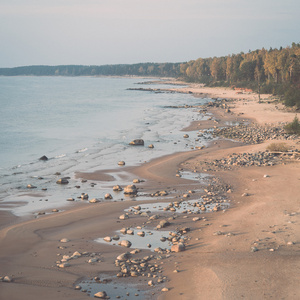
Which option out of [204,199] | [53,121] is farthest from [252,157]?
[53,121]

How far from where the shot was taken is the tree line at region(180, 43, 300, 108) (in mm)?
65875

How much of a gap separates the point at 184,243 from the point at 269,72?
112m

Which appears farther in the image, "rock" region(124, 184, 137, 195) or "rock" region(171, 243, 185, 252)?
"rock" region(124, 184, 137, 195)

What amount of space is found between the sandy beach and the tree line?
3873 cm

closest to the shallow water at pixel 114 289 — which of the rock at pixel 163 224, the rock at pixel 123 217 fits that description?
the rock at pixel 163 224

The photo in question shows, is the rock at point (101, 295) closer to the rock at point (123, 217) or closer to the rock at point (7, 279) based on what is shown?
the rock at point (7, 279)

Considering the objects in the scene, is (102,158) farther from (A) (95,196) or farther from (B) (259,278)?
(B) (259,278)

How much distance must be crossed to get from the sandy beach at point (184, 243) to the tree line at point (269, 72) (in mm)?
38733

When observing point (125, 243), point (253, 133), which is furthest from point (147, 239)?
point (253, 133)

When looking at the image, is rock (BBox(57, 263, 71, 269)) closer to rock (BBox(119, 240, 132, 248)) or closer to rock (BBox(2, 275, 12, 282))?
rock (BBox(2, 275, 12, 282))

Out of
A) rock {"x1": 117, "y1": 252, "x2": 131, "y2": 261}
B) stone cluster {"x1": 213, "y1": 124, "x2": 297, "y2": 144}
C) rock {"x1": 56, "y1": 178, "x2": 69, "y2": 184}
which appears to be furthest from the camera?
stone cluster {"x1": 213, "y1": 124, "x2": 297, "y2": 144}

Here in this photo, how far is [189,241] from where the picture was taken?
1429 cm

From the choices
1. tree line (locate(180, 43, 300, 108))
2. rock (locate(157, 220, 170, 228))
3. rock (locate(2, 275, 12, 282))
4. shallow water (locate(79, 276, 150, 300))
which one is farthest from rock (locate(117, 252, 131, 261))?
tree line (locate(180, 43, 300, 108))

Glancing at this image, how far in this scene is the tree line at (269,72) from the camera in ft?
216
